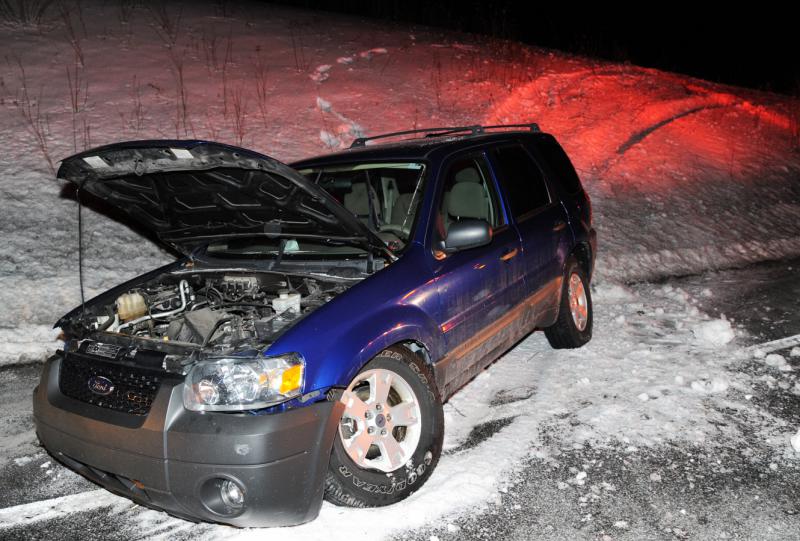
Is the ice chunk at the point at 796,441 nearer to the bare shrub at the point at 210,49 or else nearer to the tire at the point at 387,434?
the tire at the point at 387,434

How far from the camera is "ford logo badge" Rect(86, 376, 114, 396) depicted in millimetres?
3365

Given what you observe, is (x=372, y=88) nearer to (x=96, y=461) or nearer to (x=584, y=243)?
Result: (x=584, y=243)

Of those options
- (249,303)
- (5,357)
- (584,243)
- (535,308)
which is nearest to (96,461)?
(249,303)

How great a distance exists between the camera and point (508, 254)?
15.6 feet

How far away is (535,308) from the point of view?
17.1 feet

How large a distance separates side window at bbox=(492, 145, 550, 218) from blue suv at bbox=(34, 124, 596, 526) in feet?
0.08

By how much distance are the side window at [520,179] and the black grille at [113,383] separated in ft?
9.32

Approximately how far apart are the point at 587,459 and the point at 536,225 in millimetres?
1866

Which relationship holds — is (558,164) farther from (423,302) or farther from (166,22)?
(166,22)

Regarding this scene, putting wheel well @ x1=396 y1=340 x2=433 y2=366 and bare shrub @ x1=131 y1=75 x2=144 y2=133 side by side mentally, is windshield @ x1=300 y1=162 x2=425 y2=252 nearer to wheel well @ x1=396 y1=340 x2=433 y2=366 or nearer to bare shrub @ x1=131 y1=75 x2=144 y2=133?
wheel well @ x1=396 y1=340 x2=433 y2=366

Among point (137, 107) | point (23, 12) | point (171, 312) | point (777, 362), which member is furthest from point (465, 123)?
point (23, 12)

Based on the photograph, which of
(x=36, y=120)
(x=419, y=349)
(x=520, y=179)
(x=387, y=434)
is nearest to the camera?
(x=387, y=434)

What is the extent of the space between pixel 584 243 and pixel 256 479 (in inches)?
159

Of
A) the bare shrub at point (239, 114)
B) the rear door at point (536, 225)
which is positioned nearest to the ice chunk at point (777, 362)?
the rear door at point (536, 225)
